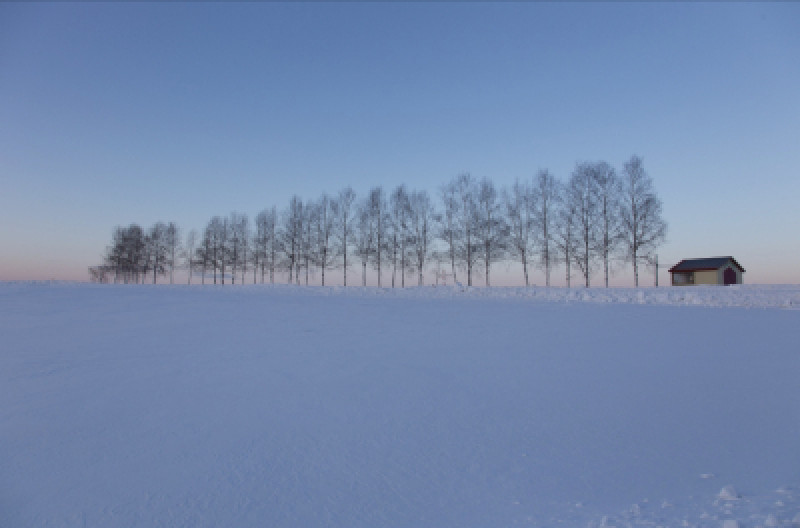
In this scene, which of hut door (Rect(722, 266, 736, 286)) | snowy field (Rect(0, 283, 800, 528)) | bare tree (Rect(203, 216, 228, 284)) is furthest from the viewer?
bare tree (Rect(203, 216, 228, 284))

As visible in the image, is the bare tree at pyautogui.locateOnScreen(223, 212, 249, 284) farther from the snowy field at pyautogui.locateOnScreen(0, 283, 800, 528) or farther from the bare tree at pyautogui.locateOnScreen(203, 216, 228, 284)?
the snowy field at pyautogui.locateOnScreen(0, 283, 800, 528)

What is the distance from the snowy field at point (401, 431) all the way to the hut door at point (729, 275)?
33.7 m

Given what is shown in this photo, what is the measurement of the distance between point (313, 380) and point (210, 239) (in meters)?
46.8

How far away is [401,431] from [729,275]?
42.9 meters

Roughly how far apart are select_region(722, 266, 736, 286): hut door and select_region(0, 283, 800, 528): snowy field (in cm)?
3372

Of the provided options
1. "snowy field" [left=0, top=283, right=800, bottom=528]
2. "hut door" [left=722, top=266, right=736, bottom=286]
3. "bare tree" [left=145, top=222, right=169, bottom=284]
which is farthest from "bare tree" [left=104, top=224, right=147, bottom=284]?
"hut door" [left=722, top=266, right=736, bottom=286]

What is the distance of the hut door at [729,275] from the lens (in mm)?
35344

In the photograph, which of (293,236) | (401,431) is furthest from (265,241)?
(401,431)

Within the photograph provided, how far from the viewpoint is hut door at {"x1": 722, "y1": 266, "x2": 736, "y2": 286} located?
116 feet

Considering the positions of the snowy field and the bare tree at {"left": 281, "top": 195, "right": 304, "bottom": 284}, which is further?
the bare tree at {"left": 281, "top": 195, "right": 304, "bottom": 284}

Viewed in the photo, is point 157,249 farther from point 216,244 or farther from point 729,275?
point 729,275

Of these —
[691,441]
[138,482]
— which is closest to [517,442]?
[691,441]

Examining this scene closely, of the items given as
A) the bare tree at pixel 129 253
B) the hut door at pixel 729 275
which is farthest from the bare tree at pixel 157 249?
the hut door at pixel 729 275

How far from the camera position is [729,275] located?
3562 cm
